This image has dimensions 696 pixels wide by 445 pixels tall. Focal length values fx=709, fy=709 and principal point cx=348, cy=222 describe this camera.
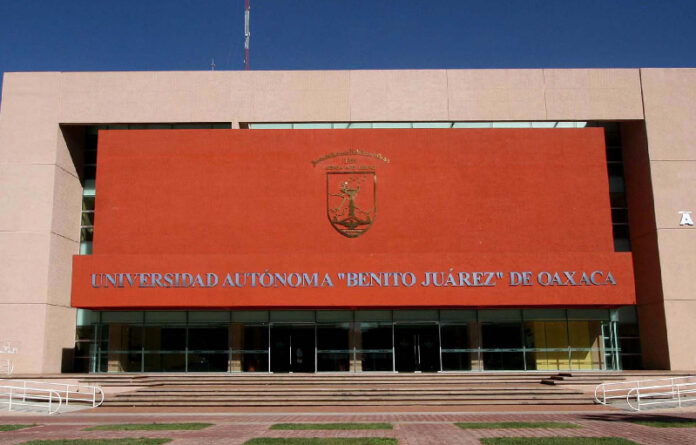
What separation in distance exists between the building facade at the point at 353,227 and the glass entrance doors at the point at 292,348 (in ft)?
0.21

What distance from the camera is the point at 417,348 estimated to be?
31281 mm

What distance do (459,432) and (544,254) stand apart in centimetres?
1575

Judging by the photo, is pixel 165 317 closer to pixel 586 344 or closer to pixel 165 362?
pixel 165 362

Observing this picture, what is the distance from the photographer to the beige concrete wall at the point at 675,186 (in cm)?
3152

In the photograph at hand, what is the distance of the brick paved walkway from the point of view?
50.1ft

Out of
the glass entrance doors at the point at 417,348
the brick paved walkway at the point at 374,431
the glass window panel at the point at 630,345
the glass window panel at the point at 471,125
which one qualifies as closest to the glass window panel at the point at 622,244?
the glass window panel at the point at 630,345

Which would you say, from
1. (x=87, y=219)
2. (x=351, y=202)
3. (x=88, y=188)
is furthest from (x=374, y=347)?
(x=88, y=188)

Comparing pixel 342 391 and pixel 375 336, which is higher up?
pixel 375 336

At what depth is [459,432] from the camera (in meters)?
16.3

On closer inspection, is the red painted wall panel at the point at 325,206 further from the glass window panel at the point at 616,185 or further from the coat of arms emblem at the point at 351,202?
the glass window panel at the point at 616,185

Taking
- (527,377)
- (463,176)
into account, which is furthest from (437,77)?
(527,377)

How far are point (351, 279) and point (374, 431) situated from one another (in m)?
13.8

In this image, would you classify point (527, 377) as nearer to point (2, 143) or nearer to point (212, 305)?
point (212, 305)

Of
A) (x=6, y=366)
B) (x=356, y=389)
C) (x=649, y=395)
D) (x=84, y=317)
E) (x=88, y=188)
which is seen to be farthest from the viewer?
(x=88, y=188)
